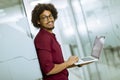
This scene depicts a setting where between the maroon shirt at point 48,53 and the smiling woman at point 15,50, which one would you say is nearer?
the maroon shirt at point 48,53

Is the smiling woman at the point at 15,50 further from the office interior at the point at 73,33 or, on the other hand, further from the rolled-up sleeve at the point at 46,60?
the rolled-up sleeve at the point at 46,60

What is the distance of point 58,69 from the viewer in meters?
1.69

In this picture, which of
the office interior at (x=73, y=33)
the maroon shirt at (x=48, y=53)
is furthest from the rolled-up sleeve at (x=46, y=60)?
the office interior at (x=73, y=33)

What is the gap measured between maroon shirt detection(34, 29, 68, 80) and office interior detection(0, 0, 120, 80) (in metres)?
0.34

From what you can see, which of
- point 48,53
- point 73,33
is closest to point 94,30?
point 73,33

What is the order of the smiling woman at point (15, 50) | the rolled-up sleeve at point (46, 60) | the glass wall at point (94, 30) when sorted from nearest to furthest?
the rolled-up sleeve at point (46, 60) → the smiling woman at point (15, 50) → the glass wall at point (94, 30)

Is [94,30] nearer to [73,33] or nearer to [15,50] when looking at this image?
[73,33]

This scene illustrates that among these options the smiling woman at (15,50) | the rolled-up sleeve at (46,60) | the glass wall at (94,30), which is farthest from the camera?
the glass wall at (94,30)

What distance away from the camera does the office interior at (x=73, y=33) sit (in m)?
2.07

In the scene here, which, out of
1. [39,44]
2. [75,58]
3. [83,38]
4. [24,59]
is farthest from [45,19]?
[83,38]

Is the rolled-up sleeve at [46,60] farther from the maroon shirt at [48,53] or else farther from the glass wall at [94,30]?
the glass wall at [94,30]

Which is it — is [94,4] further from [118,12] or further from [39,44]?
[39,44]

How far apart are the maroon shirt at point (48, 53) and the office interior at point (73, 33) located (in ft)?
1.12

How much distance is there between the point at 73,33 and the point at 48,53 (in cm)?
230
